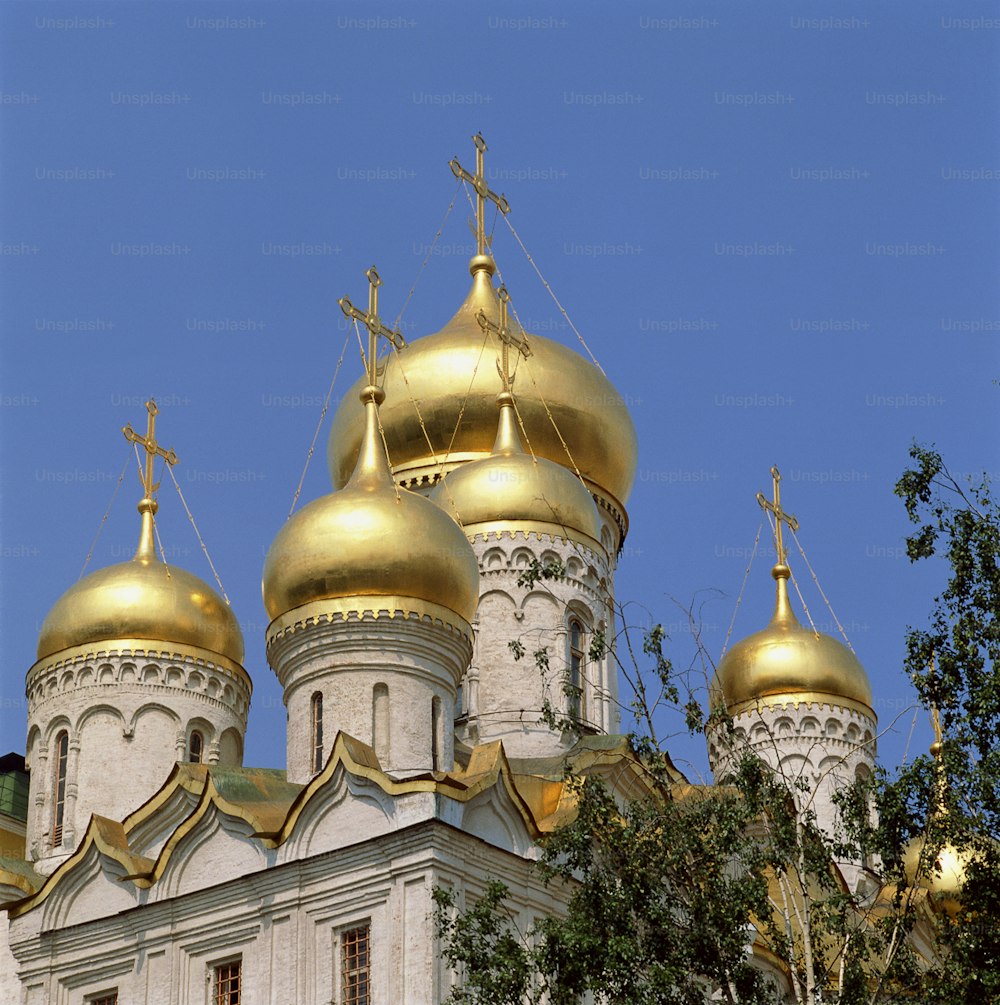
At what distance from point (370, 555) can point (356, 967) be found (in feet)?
15.3

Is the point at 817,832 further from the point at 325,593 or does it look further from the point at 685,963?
the point at 325,593

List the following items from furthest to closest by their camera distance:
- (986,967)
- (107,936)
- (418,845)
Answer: (107,936), (418,845), (986,967)

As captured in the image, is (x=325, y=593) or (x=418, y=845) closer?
(x=418, y=845)

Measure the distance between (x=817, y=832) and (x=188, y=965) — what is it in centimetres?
805

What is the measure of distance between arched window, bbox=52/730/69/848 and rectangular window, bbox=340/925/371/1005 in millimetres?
6075

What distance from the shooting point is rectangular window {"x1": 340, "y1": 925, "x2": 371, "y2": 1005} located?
20.3 meters

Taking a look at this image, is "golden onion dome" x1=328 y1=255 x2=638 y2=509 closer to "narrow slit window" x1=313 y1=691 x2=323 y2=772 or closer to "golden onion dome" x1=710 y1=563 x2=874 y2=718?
"golden onion dome" x1=710 y1=563 x2=874 y2=718

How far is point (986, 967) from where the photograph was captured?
15039mm

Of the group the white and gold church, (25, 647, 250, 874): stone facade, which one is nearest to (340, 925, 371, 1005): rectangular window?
the white and gold church

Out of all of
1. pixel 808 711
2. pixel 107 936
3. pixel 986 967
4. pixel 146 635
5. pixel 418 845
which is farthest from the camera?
pixel 808 711

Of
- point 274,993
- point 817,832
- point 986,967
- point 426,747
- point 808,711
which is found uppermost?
point 808,711

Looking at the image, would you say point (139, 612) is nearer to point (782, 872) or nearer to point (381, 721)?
point (381, 721)

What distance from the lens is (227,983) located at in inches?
840

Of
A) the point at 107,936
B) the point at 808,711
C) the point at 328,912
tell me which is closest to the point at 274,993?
the point at 328,912
